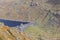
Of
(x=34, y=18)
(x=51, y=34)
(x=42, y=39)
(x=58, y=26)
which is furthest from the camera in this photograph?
(x=34, y=18)

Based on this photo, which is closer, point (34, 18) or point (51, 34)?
point (51, 34)

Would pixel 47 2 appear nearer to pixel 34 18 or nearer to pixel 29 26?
pixel 34 18

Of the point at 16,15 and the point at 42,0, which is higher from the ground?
the point at 42,0

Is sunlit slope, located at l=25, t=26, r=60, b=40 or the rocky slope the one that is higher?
the rocky slope

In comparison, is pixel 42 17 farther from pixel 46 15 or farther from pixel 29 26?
pixel 29 26

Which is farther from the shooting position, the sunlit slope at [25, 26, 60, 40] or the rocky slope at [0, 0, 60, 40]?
the rocky slope at [0, 0, 60, 40]

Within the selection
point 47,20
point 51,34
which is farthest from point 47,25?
point 51,34

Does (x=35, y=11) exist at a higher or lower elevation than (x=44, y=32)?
higher

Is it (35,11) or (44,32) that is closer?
(44,32)

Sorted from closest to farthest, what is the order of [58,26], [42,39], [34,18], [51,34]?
[42,39], [51,34], [58,26], [34,18]

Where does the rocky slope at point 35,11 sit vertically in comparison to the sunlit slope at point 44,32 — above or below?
above

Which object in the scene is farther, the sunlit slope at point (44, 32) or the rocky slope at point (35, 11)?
the rocky slope at point (35, 11)
